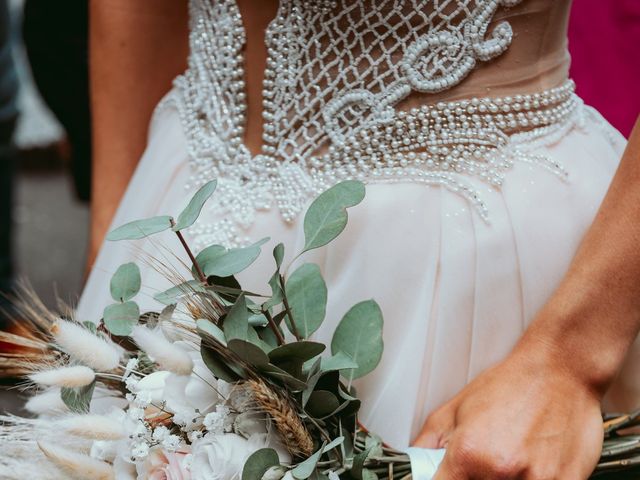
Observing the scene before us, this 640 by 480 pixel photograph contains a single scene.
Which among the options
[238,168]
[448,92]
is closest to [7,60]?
[238,168]

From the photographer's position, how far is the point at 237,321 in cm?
74

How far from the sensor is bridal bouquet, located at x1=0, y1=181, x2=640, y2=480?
0.73 m

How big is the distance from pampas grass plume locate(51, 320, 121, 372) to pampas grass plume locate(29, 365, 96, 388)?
1 cm

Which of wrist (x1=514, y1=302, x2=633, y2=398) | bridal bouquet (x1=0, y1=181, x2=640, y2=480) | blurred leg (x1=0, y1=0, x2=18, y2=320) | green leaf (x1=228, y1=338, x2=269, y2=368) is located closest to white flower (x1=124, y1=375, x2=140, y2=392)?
bridal bouquet (x1=0, y1=181, x2=640, y2=480)

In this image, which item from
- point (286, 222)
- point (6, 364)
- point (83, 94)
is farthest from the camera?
point (83, 94)

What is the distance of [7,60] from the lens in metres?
2.72

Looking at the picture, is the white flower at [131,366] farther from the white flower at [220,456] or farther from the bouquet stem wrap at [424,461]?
the bouquet stem wrap at [424,461]

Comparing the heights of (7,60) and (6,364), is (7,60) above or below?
above

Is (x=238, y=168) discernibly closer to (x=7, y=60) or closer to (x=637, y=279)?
(x=637, y=279)

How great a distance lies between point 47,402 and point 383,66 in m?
0.47

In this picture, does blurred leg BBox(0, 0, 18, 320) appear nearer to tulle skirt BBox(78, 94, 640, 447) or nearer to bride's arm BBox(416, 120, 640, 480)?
tulle skirt BBox(78, 94, 640, 447)

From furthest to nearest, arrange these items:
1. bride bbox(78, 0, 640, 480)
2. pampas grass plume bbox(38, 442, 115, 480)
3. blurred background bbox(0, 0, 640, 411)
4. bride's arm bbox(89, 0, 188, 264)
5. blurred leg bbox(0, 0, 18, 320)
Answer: blurred leg bbox(0, 0, 18, 320)
blurred background bbox(0, 0, 640, 411)
bride's arm bbox(89, 0, 188, 264)
bride bbox(78, 0, 640, 480)
pampas grass plume bbox(38, 442, 115, 480)

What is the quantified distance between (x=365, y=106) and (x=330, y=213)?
0.19 meters

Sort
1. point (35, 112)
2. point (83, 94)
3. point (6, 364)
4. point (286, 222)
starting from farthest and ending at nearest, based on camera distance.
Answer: point (35, 112) → point (83, 94) → point (286, 222) → point (6, 364)
